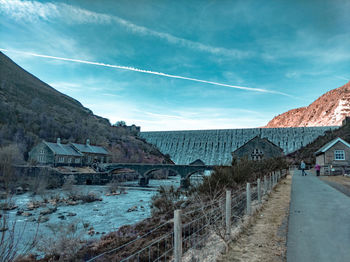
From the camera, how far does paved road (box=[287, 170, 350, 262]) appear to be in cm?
496

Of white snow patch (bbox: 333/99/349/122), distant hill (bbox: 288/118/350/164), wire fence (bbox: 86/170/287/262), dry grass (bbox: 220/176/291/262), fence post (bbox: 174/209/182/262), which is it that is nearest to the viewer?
fence post (bbox: 174/209/182/262)

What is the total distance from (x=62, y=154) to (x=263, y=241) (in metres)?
45.0

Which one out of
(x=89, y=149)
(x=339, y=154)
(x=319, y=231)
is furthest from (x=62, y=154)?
(x=319, y=231)

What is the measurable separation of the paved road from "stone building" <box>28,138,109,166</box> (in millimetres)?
40028

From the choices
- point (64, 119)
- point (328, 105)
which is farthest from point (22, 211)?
point (328, 105)

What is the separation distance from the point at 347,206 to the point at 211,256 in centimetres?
699

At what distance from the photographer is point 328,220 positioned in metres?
7.61

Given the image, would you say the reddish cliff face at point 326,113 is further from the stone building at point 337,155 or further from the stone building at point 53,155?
the stone building at point 53,155

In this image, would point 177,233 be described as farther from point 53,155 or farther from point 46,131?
point 46,131

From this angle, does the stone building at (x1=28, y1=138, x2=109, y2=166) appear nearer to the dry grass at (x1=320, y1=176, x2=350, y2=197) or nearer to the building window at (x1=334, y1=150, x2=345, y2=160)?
the dry grass at (x1=320, y1=176, x2=350, y2=197)

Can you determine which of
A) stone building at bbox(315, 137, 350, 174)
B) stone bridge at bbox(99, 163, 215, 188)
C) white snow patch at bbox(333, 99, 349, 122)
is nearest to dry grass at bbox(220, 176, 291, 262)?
stone building at bbox(315, 137, 350, 174)

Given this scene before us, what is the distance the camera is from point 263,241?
5.75 metres

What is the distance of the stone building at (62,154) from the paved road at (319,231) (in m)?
40.0

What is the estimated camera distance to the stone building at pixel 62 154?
44594mm
